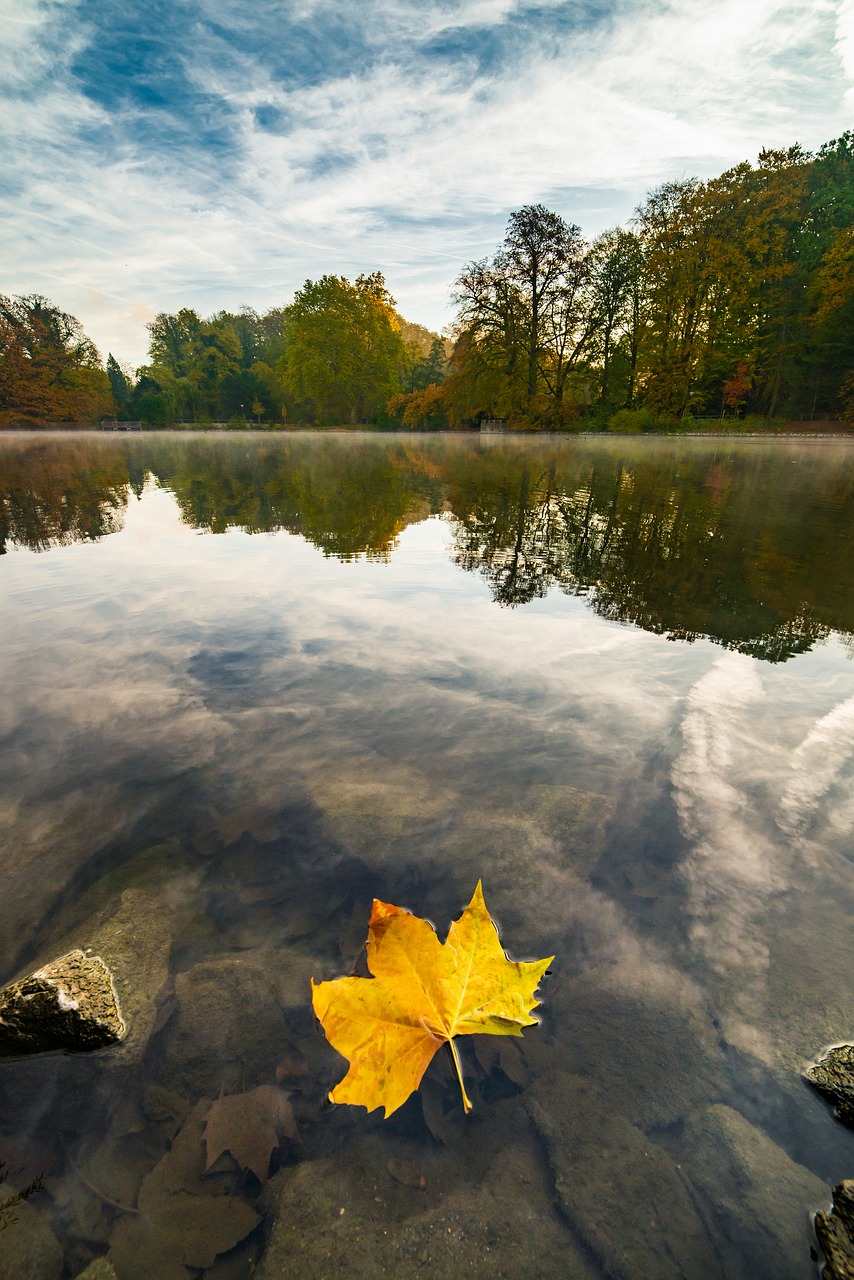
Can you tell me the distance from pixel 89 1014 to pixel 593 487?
492 inches

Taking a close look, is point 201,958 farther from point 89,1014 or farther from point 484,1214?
point 484,1214

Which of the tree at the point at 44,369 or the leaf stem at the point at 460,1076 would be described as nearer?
the leaf stem at the point at 460,1076

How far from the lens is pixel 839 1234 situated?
103 centimetres

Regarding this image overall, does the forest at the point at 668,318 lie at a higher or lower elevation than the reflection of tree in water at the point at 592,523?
higher

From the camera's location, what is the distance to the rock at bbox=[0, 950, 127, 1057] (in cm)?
141

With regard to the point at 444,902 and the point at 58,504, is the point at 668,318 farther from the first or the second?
the point at 444,902

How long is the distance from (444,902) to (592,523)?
7.40m

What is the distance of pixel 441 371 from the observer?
219ft

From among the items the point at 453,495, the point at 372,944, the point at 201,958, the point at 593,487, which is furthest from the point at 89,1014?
the point at 593,487

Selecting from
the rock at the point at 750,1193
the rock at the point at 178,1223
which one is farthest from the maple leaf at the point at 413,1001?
the rock at the point at 750,1193

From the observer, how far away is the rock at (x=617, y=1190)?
105cm

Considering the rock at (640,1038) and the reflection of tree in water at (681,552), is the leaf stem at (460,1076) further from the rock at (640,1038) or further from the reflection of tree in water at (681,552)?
the reflection of tree in water at (681,552)

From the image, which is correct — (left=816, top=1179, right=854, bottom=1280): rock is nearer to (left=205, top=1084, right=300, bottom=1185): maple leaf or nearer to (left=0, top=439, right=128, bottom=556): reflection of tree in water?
(left=205, top=1084, right=300, bottom=1185): maple leaf

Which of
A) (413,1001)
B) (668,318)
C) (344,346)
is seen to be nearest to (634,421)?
(668,318)
